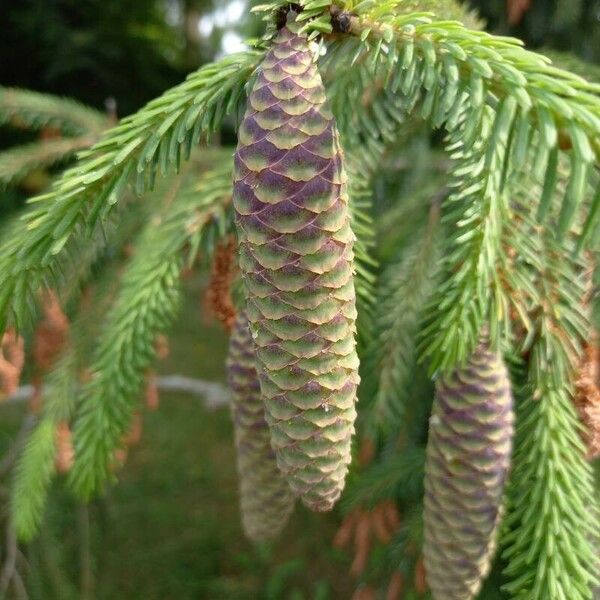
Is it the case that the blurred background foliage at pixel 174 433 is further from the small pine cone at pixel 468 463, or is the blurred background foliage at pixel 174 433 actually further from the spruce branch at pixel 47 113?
the small pine cone at pixel 468 463

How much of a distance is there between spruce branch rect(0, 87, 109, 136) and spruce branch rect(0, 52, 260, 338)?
847 millimetres

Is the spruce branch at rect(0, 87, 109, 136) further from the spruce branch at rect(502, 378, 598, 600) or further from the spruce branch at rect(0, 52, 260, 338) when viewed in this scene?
the spruce branch at rect(502, 378, 598, 600)

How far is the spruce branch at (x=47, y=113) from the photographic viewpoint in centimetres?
132

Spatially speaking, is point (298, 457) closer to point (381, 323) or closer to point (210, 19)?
point (381, 323)

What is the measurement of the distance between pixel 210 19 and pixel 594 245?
3.41 m

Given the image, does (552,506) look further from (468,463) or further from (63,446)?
(63,446)

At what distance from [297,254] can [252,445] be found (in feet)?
1.24

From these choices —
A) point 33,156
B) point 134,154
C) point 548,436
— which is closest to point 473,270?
point 548,436

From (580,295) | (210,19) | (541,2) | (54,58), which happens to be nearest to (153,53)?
(54,58)

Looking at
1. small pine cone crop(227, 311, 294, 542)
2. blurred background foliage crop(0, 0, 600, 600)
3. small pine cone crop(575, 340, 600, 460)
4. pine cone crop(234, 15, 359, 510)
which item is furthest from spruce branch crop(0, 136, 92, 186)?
small pine cone crop(575, 340, 600, 460)

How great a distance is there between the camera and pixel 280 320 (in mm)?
492

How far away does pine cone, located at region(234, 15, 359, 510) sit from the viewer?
453 mm

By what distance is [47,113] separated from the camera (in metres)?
1.36

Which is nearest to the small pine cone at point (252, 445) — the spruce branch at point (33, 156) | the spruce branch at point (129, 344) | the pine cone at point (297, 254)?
the spruce branch at point (129, 344)
